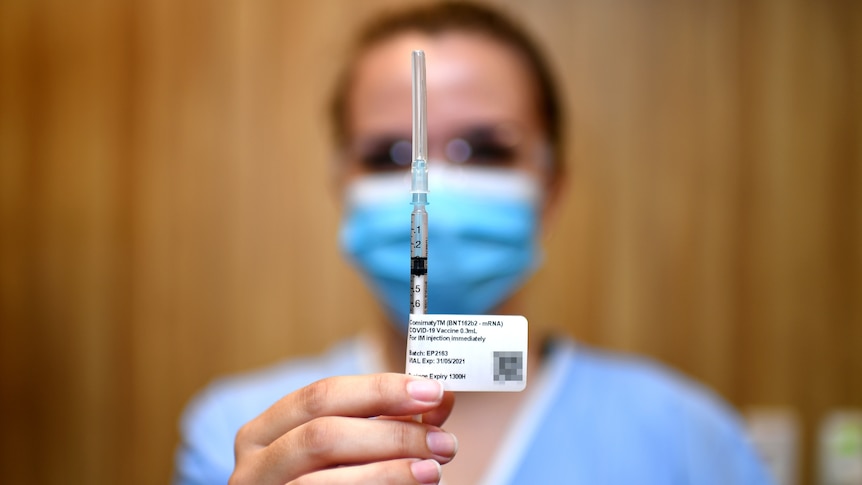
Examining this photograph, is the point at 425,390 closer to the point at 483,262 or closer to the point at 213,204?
the point at 483,262

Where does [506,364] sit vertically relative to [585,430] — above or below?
above

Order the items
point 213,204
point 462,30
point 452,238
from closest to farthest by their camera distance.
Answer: point 452,238
point 462,30
point 213,204

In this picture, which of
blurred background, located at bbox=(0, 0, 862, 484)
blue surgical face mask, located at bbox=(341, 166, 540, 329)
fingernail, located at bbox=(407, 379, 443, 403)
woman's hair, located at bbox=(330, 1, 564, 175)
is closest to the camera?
fingernail, located at bbox=(407, 379, 443, 403)

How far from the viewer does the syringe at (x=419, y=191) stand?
13.5 inches

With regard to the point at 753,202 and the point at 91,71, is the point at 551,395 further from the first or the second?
the point at 91,71

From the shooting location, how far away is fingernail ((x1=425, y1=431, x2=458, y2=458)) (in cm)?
33

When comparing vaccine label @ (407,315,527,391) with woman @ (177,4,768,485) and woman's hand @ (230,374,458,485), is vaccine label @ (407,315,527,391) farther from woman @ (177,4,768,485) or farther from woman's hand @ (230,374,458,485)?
woman @ (177,4,768,485)

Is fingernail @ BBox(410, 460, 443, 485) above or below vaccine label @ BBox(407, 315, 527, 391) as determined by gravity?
below

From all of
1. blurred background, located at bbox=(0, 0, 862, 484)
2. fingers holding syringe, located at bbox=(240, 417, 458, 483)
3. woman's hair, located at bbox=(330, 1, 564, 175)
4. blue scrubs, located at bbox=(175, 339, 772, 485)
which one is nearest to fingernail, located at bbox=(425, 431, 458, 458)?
fingers holding syringe, located at bbox=(240, 417, 458, 483)

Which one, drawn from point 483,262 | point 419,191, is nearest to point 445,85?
point 483,262

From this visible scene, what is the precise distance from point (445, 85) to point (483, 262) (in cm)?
19

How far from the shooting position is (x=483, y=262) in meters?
0.56

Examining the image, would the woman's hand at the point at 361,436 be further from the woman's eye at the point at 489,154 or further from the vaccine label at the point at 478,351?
the woman's eye at the point at 489,154

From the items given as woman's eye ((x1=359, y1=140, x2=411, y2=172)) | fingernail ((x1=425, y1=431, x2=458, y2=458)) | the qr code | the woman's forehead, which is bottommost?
A: fingernail ((x1=425, y1=431, x2=458, y2=458))
